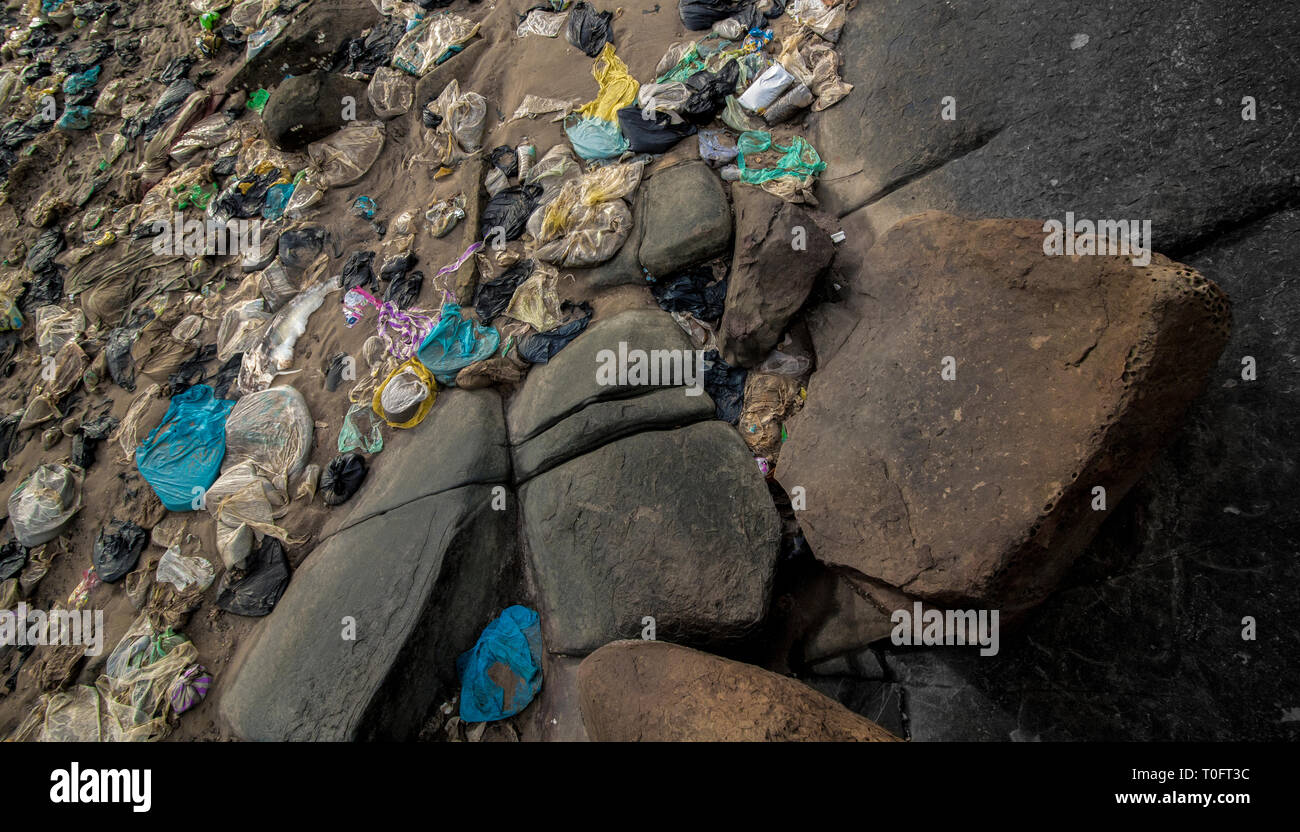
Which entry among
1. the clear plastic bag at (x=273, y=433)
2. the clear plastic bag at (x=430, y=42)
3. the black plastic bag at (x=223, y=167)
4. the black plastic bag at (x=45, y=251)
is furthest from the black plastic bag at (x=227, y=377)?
the black plastic bag at (x=45, y=251)

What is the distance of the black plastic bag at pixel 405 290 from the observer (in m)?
3.23

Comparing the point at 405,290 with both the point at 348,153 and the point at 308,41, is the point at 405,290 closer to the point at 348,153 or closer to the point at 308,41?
the point at 348,153

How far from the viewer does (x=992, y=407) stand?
188 cm

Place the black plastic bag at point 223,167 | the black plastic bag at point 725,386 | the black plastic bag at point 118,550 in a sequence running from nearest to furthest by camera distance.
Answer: the black plastic bag at point 725,386 < the black plastic bag at point 118,550 < the black plastic bag at point 223,167

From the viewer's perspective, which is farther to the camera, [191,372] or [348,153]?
[348,153]

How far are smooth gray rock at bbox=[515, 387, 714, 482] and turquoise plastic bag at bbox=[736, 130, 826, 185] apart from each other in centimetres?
103

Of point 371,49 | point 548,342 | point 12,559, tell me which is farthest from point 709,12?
point 12,559

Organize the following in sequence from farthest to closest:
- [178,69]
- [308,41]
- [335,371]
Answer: [178,69]
[308,41]
[335,371]

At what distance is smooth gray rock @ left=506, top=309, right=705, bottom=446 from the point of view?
2561 millimetres

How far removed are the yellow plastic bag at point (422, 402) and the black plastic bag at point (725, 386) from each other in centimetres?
119

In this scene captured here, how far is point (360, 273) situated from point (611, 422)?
6.06 ft

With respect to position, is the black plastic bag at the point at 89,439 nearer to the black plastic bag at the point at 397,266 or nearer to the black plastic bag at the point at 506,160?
the black plastic bag at the point at 397,266

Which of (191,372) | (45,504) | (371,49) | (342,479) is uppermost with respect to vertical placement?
(371,49)

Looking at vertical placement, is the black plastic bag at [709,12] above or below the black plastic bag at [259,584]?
above
